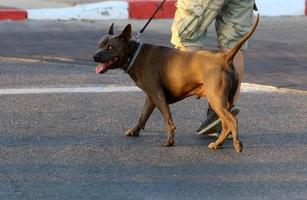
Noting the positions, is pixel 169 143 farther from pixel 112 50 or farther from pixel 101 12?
pixel 101 12

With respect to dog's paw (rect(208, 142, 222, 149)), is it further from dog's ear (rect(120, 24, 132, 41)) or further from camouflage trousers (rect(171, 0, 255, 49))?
dog's ear (rect(120, 24, 132, 41))

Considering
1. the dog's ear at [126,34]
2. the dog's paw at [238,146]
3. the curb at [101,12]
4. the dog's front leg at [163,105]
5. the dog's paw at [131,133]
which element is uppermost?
the dog's ear at [126,34]

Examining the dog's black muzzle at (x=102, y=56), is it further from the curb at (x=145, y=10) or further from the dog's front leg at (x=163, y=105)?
the curb at (x=145, y=10)

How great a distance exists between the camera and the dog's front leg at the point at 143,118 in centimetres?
612

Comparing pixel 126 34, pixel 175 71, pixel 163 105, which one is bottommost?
pixel 163 105

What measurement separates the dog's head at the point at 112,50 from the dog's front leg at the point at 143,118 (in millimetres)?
454

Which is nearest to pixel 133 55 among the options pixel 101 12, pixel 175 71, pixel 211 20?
pixel 175 71

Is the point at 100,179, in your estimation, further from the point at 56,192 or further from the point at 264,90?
the point at 264,90

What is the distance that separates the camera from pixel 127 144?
6074 millimetres

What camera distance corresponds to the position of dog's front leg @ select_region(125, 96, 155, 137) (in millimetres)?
6121

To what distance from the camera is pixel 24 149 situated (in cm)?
591

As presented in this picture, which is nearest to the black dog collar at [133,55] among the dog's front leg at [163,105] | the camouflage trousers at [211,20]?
the dog's front leg at [163,105]

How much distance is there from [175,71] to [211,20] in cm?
52

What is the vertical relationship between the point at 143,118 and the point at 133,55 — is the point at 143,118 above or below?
below
